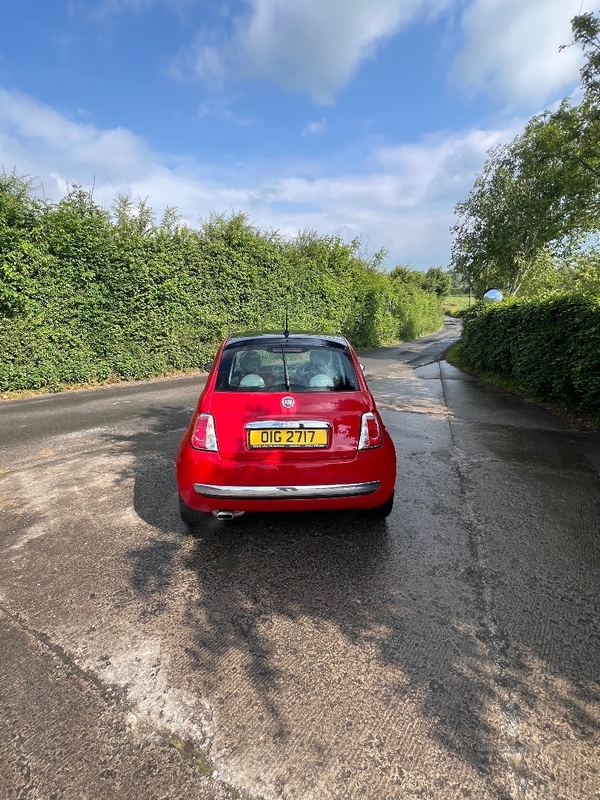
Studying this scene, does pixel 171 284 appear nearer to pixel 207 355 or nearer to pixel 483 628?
pixel 207 355

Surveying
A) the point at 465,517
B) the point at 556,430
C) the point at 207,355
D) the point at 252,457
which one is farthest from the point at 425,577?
the point at 207,355

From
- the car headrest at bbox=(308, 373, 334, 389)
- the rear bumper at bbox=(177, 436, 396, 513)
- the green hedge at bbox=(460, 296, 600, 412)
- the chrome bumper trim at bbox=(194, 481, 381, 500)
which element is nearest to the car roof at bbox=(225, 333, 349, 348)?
the car headrest at bbox=(308, 373, 334, 389)

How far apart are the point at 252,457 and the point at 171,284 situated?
10.0 metres

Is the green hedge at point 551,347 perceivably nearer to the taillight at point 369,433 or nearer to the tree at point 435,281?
the taillight at point 369,433

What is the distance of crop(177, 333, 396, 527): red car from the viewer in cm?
311

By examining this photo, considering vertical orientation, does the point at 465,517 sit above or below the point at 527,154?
below

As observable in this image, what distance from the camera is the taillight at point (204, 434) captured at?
3.20 meters

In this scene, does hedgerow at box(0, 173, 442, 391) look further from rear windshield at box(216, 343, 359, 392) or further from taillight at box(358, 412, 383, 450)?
taillight at box(358, 412, 383, 450)

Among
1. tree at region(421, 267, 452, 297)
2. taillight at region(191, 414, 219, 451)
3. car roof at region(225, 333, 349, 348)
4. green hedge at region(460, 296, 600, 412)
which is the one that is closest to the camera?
taillight at region(191, 414, 219, 451)

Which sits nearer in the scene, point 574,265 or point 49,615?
point 49,615

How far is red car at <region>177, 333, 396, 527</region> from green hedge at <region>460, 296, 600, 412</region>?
501cm

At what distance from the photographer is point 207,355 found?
13.8 m

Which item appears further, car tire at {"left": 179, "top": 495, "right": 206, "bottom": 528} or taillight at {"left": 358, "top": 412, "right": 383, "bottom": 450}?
car tire at {"left": 179, "top": 495, "right": 206, "bottom": 528}

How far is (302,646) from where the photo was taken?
A: 2379 mm
